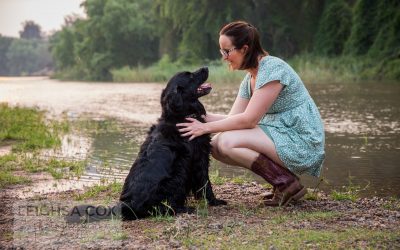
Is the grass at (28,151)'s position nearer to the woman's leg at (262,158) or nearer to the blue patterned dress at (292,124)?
the woman's leg at (262,158)

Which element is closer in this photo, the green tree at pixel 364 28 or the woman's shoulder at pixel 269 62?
the woman's shoulder at pixel 269 62

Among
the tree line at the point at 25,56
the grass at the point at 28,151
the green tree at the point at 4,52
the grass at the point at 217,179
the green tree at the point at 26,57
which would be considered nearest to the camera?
the grass at the point at 217,179

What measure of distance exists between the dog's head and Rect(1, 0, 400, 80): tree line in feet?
65.5

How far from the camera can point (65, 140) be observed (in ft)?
30.6

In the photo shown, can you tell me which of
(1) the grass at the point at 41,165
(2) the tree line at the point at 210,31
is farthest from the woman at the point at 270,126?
(2) the tree line at the point at 210,31

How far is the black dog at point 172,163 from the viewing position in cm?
411

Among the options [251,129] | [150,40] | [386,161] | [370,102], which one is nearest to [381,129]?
[386,161]

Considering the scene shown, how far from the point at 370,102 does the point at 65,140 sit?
8363 mm

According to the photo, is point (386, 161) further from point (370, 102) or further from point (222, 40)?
point (370, 102)

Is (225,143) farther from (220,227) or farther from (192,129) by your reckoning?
(220,227)

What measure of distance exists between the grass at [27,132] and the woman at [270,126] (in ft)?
14.2

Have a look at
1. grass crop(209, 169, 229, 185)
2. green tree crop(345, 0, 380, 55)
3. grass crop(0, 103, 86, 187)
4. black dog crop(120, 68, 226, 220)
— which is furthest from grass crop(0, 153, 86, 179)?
green tree crop(345, 0, 380, 55)

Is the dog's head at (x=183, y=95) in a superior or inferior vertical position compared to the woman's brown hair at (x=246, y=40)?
inferior

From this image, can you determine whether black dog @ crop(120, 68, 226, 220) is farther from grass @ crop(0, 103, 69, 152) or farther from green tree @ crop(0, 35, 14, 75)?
green tree @ crop(0, 35, 14, 75)
